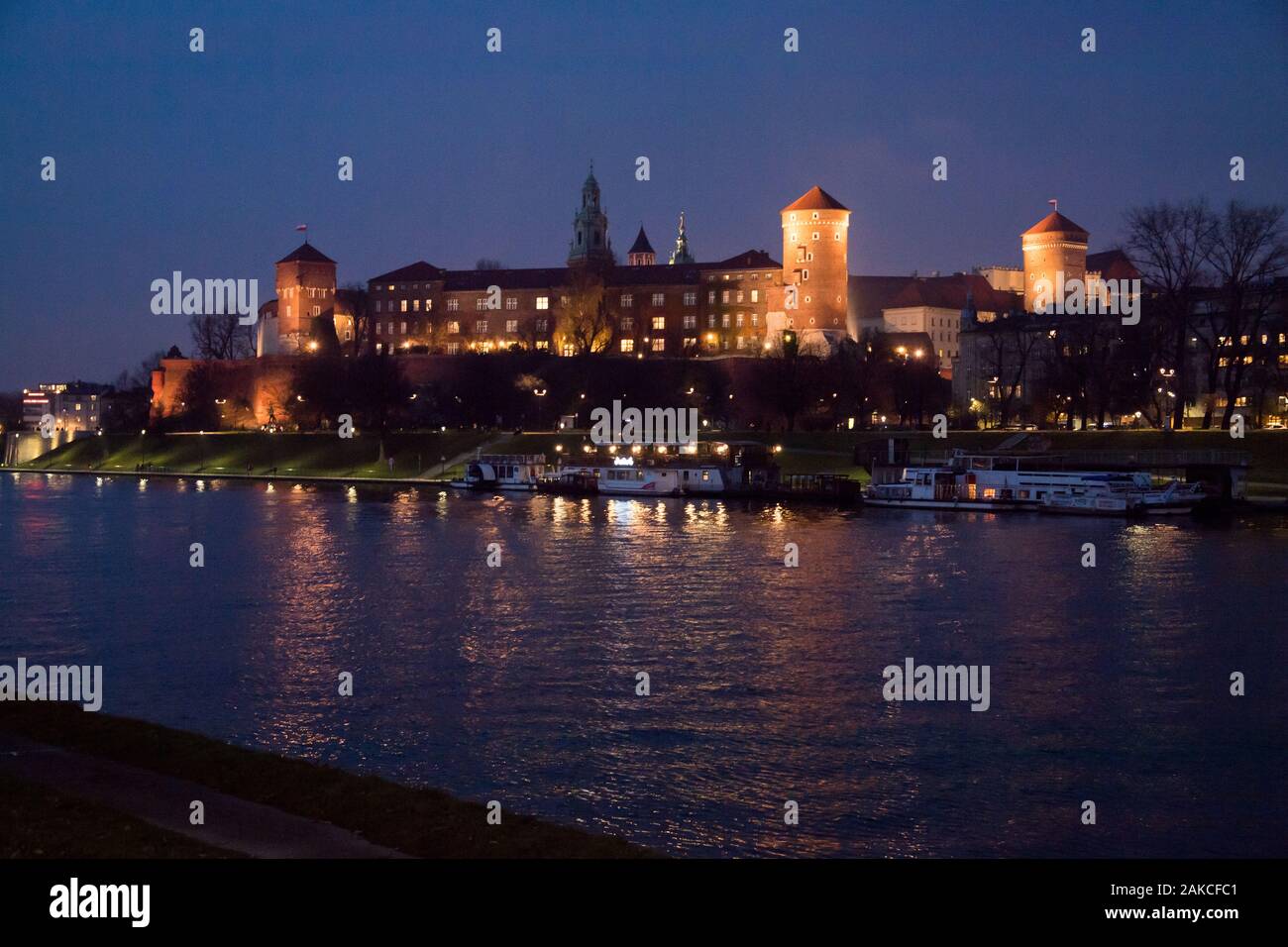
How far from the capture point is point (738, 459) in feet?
160

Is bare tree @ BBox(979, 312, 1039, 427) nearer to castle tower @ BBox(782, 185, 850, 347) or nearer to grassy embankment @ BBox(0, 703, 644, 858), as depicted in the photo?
castle tower @ BBox(782, 185, 850, 347)

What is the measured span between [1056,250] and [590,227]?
32.1 metres

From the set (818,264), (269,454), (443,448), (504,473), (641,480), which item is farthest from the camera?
(818,264)

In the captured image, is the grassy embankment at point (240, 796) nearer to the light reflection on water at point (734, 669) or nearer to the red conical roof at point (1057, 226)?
the light reflection on water at point (734, 669)

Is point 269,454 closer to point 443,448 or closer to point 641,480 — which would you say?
point 443,448

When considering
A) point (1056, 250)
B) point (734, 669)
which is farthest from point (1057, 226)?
point (734, 669)

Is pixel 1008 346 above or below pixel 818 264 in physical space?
below

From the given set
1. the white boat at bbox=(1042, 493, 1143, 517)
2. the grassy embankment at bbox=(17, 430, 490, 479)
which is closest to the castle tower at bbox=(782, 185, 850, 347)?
the grassy embankment at bbox=(17, 430, 490, 479)

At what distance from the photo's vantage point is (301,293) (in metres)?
86.7

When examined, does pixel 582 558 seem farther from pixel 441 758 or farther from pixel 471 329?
pixel 471 329

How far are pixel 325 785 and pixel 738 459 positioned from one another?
40.1m

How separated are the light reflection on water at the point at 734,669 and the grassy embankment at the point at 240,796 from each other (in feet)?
3.61

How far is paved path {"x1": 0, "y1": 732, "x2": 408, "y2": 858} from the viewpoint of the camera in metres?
7.61
